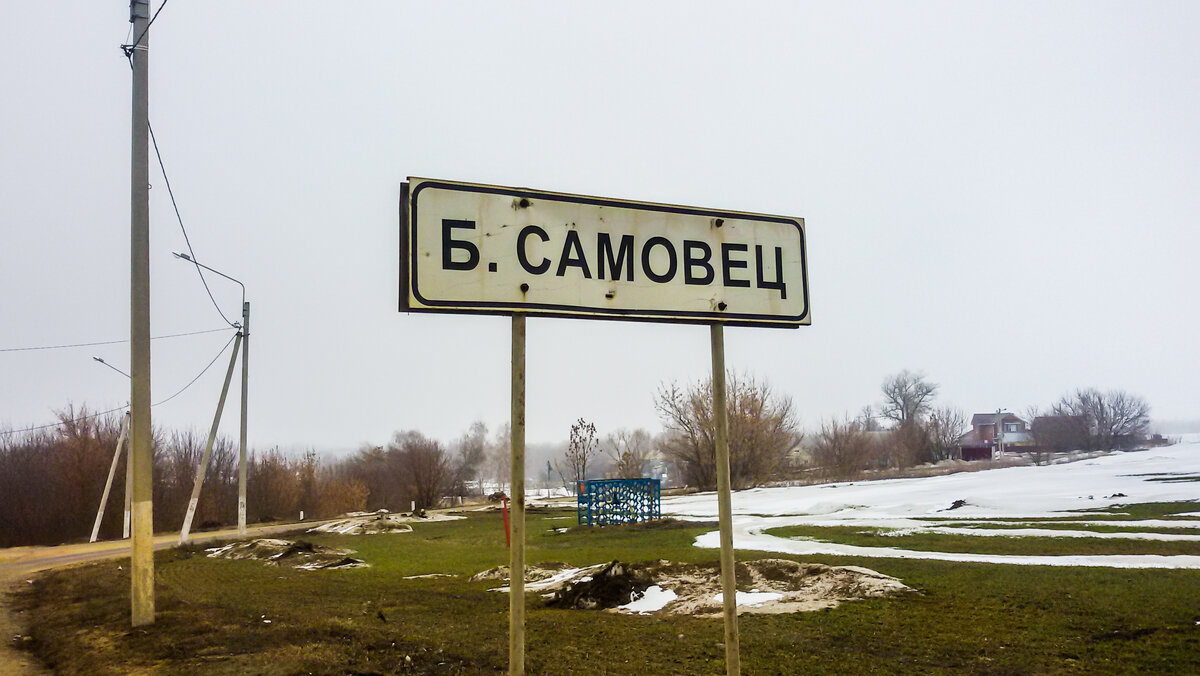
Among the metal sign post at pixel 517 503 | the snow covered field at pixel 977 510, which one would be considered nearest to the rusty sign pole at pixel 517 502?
the metal sign post at pixel 517 503

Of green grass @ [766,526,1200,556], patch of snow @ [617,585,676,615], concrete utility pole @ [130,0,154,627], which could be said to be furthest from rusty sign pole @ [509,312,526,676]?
green grass @ [766,526,1200,556]

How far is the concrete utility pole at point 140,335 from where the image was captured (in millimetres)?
9211

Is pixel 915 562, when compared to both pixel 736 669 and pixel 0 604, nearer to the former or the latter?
pixel 736 669

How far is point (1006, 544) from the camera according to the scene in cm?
1552

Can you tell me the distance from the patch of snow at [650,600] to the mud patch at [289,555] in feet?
29.7

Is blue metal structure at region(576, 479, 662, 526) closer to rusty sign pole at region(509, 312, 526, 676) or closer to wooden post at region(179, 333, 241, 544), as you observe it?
wooden post at region(179, 333, 241, 544)

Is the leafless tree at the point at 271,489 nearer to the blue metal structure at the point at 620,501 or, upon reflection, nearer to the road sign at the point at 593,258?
the blue metal structure at the point at 620,501

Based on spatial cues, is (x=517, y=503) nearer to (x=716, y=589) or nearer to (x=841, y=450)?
(x=716, y=589)

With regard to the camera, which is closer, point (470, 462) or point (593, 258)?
point (593, 258)

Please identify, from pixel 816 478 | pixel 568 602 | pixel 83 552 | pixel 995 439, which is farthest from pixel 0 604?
pixel 995 439

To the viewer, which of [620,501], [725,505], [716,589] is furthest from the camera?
[620,501]

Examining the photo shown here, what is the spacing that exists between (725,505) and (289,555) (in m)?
18.8

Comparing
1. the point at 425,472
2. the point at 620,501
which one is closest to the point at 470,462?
the point at 425,472

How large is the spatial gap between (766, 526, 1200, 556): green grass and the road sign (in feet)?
42.0
